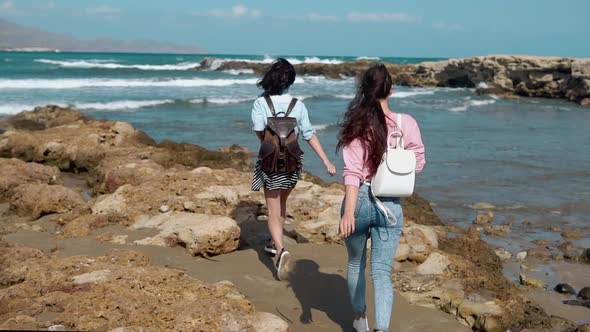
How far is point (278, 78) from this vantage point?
4.87 metres

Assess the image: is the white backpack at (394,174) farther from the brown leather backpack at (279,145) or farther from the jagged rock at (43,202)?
the jagged rock at (43,202)

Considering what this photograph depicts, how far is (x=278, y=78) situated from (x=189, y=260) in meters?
1.84

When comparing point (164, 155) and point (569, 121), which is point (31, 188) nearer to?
point (164, 155)

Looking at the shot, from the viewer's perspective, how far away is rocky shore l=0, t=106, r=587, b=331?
12.1 ft

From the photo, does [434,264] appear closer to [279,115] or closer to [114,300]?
[279,115]

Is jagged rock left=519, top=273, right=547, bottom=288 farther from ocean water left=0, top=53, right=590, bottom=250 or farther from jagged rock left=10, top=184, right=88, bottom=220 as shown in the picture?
jagged rock left=10, top=184, right=88, bottom=220

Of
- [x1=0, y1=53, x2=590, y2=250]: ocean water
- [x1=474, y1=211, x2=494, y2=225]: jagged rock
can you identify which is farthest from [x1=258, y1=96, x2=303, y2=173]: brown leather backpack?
[x1=474, y1=211, x2=494, y2=225]: jagged rock

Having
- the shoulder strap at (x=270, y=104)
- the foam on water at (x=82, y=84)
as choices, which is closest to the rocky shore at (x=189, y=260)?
the shoulder strap at (x=270, y=104)

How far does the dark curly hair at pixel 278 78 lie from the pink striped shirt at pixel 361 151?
153 cm

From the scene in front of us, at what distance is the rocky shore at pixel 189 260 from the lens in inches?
146

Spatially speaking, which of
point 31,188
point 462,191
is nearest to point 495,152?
point 462,191

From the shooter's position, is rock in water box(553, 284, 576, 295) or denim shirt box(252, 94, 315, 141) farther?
rock in water box(553, 284, 576, 295)

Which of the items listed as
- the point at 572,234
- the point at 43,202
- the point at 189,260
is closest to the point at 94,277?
the point at 189,260

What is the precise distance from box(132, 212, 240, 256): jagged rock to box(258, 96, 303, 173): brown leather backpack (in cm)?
96
